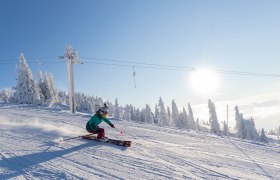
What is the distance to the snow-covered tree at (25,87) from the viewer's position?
58.9 m

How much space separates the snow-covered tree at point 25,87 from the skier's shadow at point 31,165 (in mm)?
51087

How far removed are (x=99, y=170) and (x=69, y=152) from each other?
258 centimetres

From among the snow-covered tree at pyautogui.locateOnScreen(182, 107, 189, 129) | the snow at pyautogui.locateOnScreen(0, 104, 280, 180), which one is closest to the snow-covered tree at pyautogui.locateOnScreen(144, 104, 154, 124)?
the snow-covered tree at pyautogui.locateOnScreen(182, 107, 189, 129)

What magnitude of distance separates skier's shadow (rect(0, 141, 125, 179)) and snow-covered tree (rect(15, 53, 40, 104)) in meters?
51.1

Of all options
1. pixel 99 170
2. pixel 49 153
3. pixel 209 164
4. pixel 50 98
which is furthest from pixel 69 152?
pixel 50 98

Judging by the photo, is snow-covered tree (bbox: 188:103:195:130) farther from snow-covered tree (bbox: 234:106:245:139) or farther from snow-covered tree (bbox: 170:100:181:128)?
snow-covered tree (bbox: 234:106:245:139)

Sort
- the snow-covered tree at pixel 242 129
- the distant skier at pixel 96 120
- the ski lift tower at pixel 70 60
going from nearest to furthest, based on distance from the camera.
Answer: the distant skier at pixel 96 120 < the ski lift tower at pixel 70 60 < the snow-covered tree at pixel 242 129

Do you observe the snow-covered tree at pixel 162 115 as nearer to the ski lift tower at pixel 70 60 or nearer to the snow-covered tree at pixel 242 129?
the snow-covered tree at pixel 242 129

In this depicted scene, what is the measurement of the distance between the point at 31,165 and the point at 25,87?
53.7 metres

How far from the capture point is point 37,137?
13.7 metres

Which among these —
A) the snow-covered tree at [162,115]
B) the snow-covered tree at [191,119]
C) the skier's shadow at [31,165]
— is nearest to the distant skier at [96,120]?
the skier's shadow at [31,165]

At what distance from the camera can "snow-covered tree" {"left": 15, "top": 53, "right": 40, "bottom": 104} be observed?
58938mm

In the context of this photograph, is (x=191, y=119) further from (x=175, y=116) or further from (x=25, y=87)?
(x=25, y=87)

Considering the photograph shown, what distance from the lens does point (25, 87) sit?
5909cm
